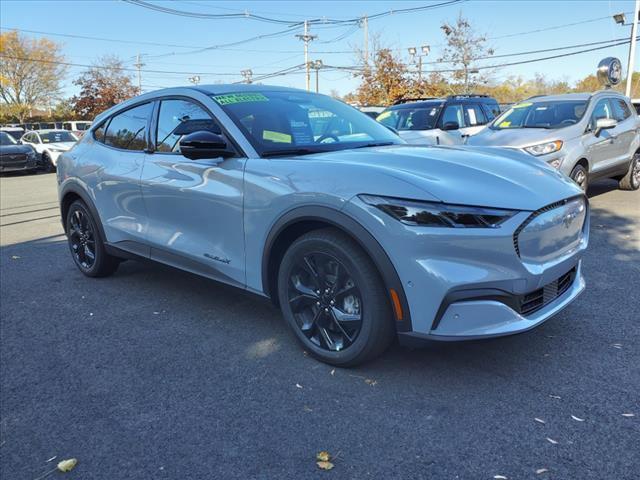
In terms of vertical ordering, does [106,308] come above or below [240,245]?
below

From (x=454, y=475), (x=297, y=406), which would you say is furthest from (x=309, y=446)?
(x=454, y=475)

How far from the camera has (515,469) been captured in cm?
221

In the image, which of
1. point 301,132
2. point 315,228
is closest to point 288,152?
point 301,132

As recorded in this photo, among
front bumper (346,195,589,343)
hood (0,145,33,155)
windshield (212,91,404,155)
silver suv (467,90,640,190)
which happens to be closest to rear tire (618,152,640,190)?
silver suv (467,90,640,190)

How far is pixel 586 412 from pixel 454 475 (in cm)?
84

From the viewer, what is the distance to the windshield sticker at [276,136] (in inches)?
139

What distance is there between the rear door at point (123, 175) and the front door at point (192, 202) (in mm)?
151

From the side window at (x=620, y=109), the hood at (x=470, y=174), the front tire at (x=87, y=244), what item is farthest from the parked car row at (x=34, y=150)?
the hood at (x=470, y=174)

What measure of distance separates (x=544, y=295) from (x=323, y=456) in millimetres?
1439

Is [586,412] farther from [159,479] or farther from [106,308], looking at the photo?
[106,308]

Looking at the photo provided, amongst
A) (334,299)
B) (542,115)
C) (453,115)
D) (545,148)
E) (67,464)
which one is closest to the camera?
(67,464)

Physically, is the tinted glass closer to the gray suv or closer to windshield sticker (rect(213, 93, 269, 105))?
the gray suv

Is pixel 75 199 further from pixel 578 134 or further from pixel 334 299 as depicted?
pixel 578 134

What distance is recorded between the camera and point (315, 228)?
10.1 ft
